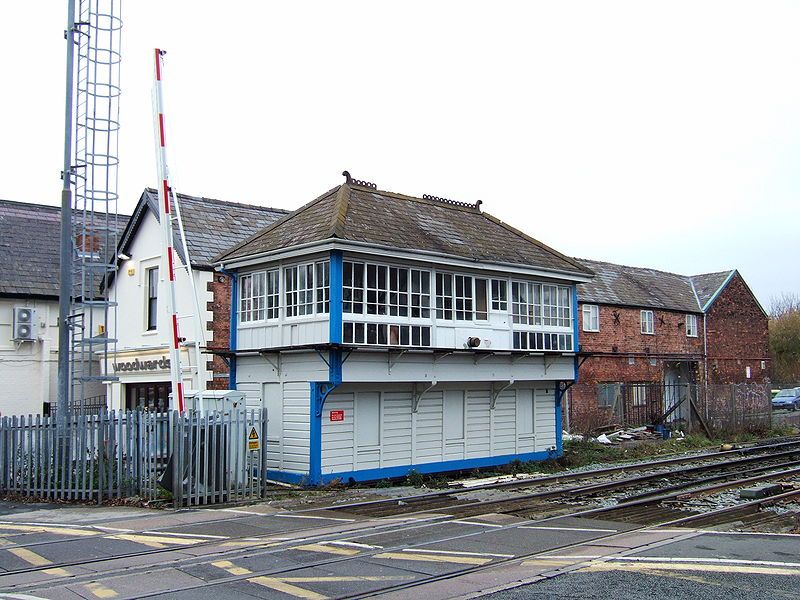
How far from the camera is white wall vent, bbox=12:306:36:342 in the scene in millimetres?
26031

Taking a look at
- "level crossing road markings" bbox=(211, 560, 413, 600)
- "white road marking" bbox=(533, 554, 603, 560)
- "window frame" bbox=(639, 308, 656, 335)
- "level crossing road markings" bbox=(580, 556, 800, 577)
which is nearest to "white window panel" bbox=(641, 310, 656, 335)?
"window frame" bbox=(639, 308, 656, 335)

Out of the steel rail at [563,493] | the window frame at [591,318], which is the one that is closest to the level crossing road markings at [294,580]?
the steel rail at [563,493]

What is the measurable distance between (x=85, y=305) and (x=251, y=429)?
4.09m

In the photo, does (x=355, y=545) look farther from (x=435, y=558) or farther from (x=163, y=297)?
(x=163, y=297)

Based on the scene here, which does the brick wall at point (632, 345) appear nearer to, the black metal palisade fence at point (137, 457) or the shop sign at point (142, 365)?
the shop sign at point (142, 365)

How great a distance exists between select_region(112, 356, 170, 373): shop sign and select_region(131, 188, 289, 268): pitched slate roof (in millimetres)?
3230

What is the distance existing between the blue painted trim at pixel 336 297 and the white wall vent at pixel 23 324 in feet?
43.6

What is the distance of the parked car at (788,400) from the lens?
5003 centimetres

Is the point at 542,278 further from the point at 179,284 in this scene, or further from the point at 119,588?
the point at 119,588

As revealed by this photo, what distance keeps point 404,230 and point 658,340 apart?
22359 mm

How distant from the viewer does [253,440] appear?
15.6 meters

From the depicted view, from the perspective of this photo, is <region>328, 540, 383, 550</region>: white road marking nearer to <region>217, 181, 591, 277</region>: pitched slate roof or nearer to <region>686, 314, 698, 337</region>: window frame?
<region>217, 181, 591, 277</region>: pitched slate roof

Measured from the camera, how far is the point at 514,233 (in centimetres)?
2380

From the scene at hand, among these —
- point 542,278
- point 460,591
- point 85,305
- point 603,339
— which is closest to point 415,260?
point 542,278
